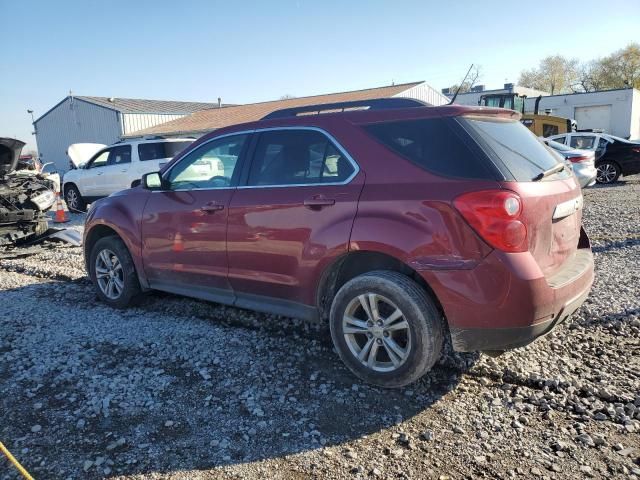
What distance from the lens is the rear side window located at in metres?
3.13

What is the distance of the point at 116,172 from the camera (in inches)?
551

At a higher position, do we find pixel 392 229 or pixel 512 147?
pixel 512 147

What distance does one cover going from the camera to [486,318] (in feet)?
10.0

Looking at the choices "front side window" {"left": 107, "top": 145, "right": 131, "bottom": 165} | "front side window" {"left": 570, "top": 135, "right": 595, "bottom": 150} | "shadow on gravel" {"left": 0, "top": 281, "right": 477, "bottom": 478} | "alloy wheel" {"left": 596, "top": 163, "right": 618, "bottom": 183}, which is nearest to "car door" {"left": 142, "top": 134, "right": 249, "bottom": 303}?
"shadow on gravel" {"left": 0, "top": 281, "right": 477, "bottom": 478}

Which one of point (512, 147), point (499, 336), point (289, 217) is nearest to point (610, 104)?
point (512, 147)

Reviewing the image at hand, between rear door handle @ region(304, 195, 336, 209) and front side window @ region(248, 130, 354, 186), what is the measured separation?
14 cm

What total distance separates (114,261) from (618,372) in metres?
4.67

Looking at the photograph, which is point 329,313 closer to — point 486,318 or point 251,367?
point 251,367

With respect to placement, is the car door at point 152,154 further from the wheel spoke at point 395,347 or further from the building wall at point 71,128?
the building wall at point 71,128

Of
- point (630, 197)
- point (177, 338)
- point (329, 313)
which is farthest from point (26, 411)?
point (630, 197)

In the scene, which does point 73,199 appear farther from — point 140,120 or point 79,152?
point 140,120

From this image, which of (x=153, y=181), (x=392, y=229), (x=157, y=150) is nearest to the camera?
(x=392, y=229)

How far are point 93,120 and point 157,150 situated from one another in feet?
91.7

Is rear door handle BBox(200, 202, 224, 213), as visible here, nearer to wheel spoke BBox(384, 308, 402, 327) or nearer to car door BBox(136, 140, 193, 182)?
wheel spoke BBox(384, 308, 402, 327)
